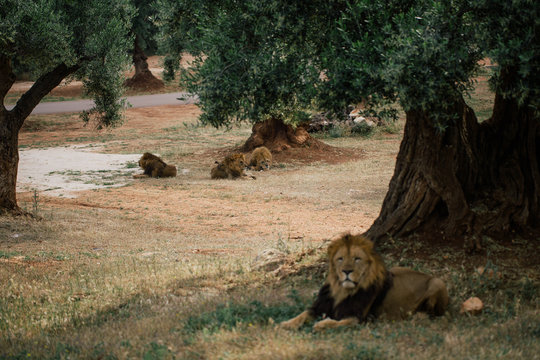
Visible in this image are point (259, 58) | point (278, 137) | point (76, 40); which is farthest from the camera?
point (278, 137)

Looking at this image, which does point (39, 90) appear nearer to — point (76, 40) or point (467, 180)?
point (76, 40)

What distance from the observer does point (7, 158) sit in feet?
45.0

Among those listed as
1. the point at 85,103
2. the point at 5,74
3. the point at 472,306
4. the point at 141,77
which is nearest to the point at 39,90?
the point at 5,74

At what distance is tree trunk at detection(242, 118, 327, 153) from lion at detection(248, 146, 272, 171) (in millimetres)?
2507

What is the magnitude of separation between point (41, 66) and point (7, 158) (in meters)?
2.32

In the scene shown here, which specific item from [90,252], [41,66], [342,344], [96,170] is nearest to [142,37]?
[96,170]

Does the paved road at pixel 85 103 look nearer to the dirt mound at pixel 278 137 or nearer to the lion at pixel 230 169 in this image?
the dirt mound at pixel 278 137

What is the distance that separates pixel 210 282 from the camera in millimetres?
8312

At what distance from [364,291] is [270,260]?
10.6 ft

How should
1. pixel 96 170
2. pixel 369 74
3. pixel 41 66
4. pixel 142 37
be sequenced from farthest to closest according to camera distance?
pixel 142 37, pixel 96 170, pixel 41 66, pixel 369 74

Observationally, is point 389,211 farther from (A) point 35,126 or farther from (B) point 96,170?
(A) point 35,126

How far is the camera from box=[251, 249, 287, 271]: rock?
8750mm

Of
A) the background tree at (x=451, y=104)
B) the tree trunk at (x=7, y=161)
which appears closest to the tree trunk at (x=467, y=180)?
the background tree at (x=451, y=104)

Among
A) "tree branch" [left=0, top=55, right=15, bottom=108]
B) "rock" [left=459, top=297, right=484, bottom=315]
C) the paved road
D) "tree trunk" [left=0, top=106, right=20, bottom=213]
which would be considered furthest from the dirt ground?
the paved road
